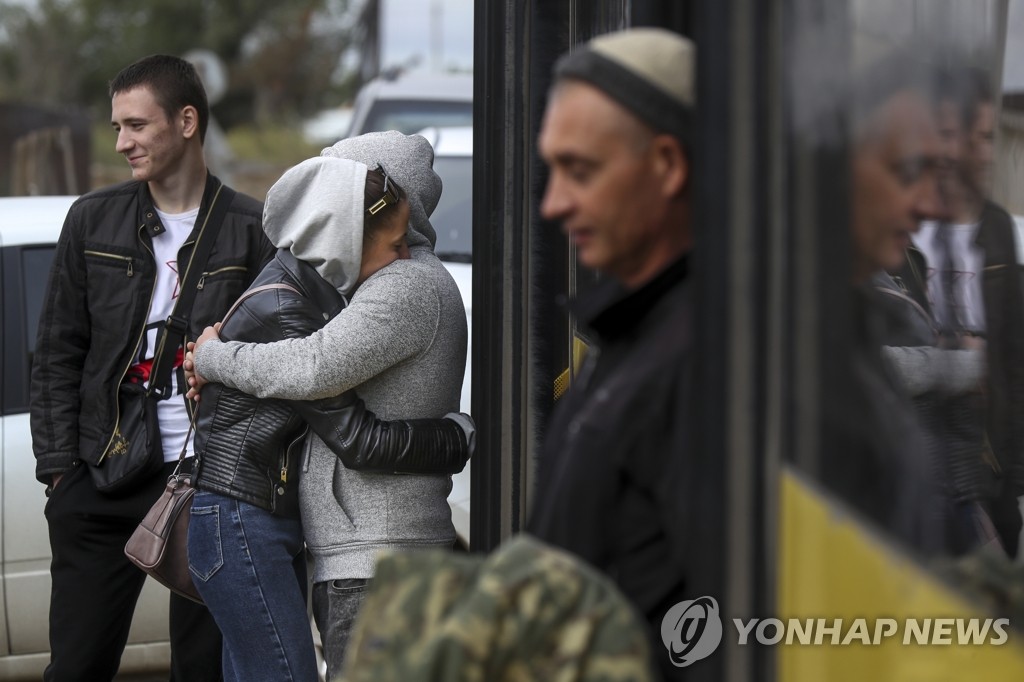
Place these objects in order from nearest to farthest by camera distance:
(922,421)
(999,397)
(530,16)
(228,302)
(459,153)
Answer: (922,421), (999,397), (530,16), (228,302), (459,153)

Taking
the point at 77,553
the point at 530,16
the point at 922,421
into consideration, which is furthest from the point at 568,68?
the point at 77,553

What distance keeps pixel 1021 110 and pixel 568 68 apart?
1082 millimetres

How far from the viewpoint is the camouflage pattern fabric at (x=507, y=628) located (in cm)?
143

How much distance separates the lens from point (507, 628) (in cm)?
145

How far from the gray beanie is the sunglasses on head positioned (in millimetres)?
1450

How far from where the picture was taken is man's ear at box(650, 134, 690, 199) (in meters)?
1.63

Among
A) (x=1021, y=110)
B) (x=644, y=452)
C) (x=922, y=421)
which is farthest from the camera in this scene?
(x=1021, y=110)

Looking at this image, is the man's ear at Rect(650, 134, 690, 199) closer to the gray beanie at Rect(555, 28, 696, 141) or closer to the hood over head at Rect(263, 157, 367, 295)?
the gray beanie at Rect(555, 28, 696, 141)

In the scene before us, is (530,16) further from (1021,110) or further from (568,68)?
(568,68)

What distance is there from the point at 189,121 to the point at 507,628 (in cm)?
301

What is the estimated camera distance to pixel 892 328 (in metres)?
1.73

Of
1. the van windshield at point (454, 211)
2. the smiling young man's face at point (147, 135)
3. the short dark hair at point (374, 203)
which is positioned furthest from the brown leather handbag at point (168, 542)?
the van windshield at point (454, 211)

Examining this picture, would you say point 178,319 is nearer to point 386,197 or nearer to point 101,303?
point 101,303

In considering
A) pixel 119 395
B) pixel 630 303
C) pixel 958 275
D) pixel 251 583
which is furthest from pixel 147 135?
pixel 630 303
